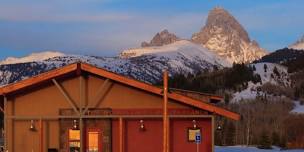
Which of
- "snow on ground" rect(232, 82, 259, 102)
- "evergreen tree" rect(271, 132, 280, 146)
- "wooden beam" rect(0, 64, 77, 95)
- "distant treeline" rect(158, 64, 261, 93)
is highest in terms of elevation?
"distant treeline" rect(158, 64, 261, 93)

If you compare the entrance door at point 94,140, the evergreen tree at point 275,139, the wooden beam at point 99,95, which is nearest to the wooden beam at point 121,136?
the entrance door at point 94,140

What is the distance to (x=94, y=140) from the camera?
1062 inches

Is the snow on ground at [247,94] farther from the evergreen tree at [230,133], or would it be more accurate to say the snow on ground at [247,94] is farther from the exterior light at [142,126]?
the exterior light at [142,126]

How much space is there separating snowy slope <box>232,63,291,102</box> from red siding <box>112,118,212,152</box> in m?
104

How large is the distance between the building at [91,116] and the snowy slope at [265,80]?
104068mm

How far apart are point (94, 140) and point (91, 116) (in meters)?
1.29

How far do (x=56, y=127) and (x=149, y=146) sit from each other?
3822 millimetres

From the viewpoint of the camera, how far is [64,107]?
2709 centimetres

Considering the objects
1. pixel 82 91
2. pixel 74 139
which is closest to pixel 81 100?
pixel 82 91

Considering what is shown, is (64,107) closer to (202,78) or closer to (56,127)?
(56,127)

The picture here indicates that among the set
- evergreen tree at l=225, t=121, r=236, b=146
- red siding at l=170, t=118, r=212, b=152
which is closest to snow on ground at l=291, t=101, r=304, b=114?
evergreen tree at l=225, t=121, r=236, b=146

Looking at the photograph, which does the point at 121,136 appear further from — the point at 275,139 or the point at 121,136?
the point at 275,139

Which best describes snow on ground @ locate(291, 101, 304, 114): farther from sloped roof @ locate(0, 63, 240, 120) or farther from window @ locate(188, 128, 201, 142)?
sloped roof @ locate(0, 63, 240, 120)

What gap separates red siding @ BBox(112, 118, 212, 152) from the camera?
26.5 m
